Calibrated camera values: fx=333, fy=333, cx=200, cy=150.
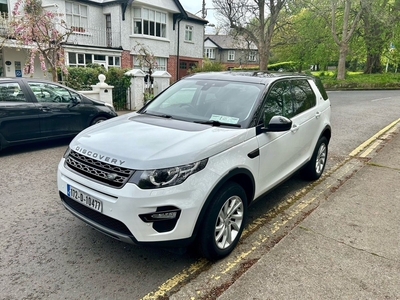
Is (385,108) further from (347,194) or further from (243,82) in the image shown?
(243,82)

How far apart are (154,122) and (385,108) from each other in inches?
601

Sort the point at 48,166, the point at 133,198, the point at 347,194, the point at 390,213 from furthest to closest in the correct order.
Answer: the point at 48,166 → the point at 347,194 → the point at 390,213 → the point at 133,198

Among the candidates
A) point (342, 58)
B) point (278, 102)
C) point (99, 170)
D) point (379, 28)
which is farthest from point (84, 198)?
point (379, 28)

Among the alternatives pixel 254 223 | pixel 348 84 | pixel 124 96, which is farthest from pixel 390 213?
pixel 348 84

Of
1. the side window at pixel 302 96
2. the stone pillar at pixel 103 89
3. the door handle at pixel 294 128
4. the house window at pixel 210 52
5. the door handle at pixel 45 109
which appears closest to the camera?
the door handle at pixel 294 128

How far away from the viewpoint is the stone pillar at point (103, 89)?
11820 mm

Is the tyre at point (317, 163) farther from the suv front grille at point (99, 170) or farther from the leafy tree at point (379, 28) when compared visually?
the leafy tree at point (379, 28)

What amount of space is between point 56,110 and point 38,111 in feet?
1.31

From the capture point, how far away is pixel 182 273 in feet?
9.87

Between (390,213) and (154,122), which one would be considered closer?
(154,122)

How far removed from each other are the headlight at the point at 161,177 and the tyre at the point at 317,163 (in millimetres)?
2938

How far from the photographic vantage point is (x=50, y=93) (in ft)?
23.8

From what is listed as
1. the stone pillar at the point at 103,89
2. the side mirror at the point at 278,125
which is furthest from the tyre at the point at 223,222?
the stone pillar at the point at 103,89

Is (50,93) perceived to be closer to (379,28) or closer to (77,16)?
(77,16)
